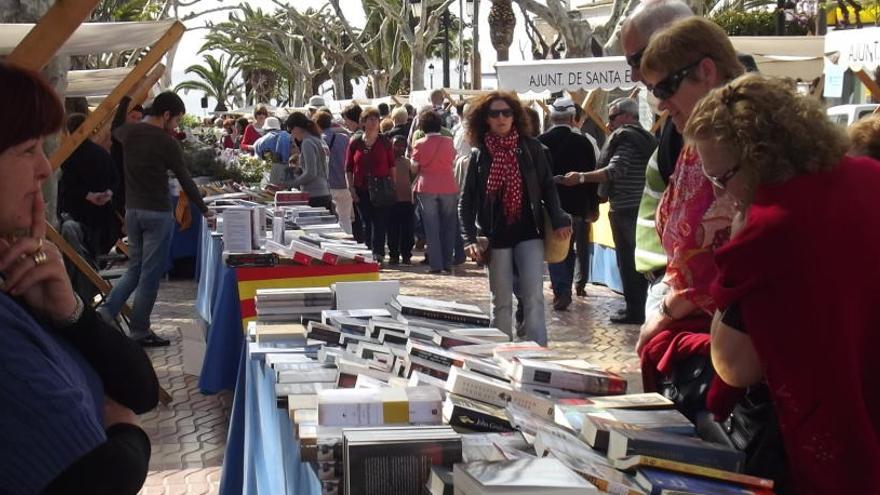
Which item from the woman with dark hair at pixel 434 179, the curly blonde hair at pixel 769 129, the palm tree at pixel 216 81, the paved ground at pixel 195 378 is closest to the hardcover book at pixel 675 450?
the curly blonde hair at pixel 769 129

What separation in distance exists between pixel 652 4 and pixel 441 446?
1.74 metres

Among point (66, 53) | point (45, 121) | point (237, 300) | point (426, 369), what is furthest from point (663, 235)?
point (66, 53)

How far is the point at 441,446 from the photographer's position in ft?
7.72

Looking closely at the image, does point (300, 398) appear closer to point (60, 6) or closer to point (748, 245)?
point (748, 245)

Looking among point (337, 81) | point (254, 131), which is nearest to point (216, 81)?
point (337, 81)

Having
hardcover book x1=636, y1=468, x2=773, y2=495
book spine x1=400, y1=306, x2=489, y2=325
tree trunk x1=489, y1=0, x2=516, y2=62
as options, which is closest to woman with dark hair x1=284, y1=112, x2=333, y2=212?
book spine x1=400, y1=306, x2=489, y2=325

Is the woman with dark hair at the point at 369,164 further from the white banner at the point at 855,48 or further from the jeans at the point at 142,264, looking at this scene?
the white banner at the point at 855,48

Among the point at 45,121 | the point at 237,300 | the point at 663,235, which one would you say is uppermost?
the point at 45,121

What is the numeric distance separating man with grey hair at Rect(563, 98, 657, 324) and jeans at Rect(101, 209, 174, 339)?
348cm

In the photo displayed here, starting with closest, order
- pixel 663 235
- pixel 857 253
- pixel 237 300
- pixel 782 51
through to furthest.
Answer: pixel 857 253, pixel 663 235, pixel 237 300, pixel 782 51

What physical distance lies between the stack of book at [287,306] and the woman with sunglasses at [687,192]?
192 centimetres

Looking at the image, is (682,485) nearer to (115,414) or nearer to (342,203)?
(115,414)

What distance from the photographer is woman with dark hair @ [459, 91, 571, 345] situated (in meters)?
6.70

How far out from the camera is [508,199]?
6.69m
